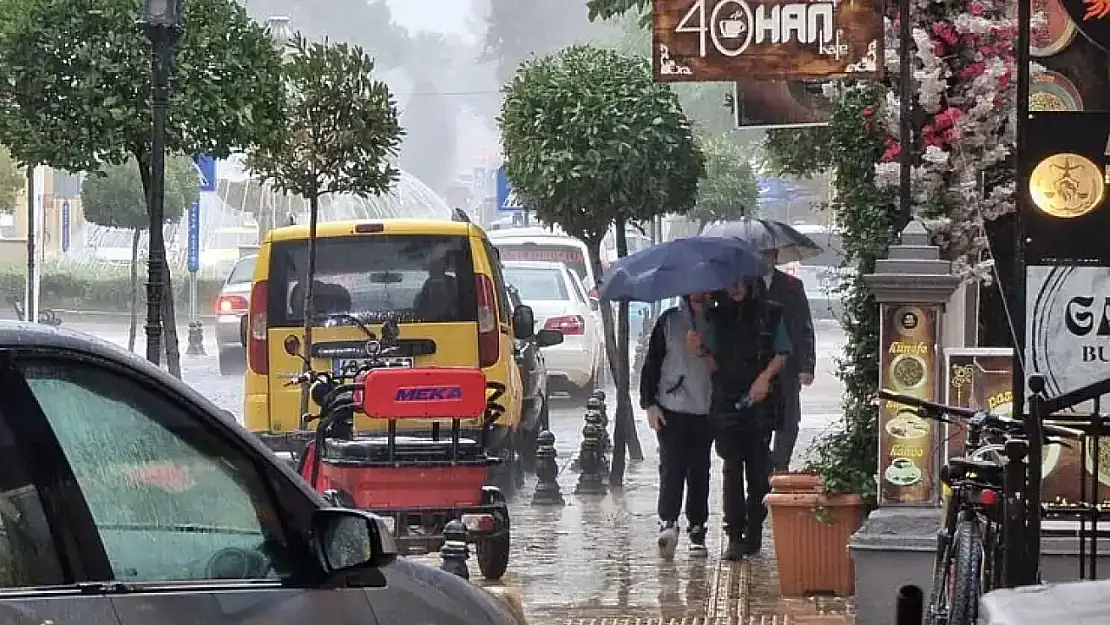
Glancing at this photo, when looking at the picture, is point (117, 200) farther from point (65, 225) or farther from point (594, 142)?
point (594, 142)

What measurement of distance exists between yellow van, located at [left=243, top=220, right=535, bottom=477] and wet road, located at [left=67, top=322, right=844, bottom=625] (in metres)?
1.03

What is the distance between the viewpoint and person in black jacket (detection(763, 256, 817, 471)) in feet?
43.7

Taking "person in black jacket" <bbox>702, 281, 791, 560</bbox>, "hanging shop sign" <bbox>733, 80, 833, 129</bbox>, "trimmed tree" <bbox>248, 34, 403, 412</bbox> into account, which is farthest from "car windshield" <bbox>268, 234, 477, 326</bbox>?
"person in black jacket" <bbox>702, 281, 791, 560</bbox>

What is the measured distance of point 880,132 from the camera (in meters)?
9.81

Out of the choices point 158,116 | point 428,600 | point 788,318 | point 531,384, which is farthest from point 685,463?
point 428,600

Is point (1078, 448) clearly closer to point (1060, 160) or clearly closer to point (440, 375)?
point (1060, 160)

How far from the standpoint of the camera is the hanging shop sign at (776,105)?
40.5 feet

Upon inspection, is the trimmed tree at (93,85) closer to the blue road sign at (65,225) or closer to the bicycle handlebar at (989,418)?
the bicycle handlebar at (989,418)

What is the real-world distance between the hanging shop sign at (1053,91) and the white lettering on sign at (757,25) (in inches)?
40.9

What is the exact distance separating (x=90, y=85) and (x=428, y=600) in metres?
9.85

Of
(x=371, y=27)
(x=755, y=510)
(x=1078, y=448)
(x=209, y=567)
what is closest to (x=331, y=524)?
(x=209, y=567)

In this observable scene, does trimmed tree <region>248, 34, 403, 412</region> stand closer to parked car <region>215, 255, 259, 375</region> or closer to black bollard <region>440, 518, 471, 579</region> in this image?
parked car <region>215, 255, 259, 375</region>

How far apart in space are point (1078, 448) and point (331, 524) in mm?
5017

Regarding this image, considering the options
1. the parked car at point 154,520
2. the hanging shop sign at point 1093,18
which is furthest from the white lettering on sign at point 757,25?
the parked car at point 154,520
